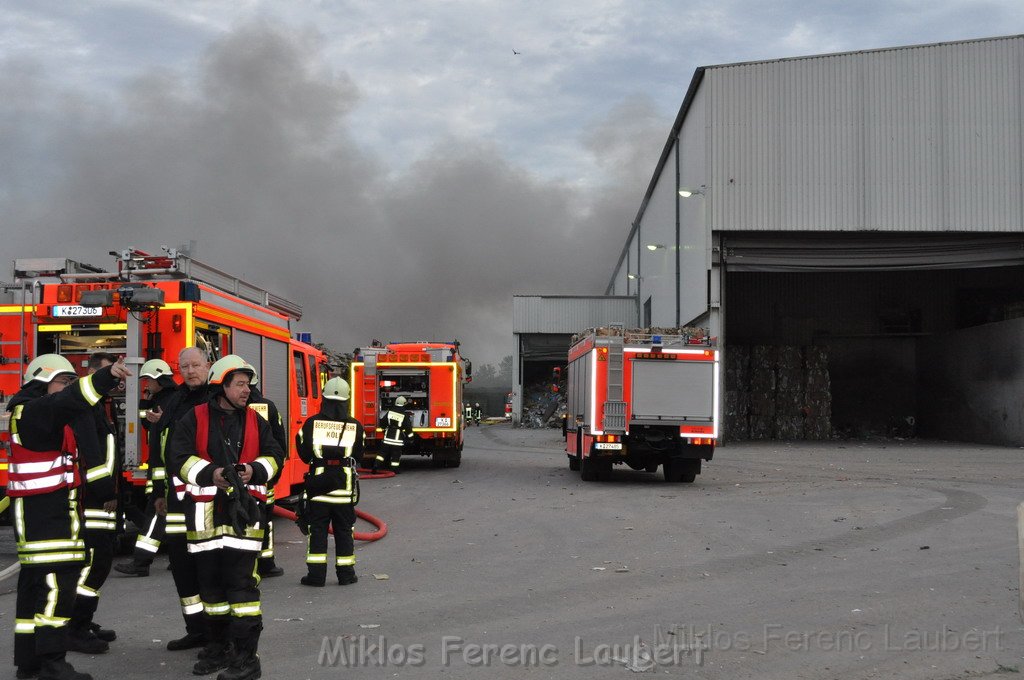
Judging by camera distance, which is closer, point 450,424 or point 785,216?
point 450,424

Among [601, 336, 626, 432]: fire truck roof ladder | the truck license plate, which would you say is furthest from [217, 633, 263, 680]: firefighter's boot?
A: [601, 336, 626, 432]: fire truck roof ladder

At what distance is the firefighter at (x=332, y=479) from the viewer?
7828 mm

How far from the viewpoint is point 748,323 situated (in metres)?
39.2

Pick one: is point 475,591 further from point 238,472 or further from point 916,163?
point 916,163

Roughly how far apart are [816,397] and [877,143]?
10.5 m

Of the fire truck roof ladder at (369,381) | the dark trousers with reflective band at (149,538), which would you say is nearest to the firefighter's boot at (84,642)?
the dark trousers with reflective band at (149,538)

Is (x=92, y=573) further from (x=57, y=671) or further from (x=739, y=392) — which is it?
(x=739, y=392)

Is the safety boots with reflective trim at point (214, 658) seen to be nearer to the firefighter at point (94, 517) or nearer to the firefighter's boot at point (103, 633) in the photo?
the firefighter at point (94, 517)

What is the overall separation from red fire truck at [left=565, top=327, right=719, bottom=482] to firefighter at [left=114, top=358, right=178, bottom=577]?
9.03 meters

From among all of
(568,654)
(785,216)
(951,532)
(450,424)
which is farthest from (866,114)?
(568,654)

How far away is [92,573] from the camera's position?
5906 mm

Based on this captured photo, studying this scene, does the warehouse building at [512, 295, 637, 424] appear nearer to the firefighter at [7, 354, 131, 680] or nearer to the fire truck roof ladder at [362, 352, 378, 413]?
the fire truck roof ladder at [362, 352, 378, 413]

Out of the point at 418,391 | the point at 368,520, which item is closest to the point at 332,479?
the point at 368,520

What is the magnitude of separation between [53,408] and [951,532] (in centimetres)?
920
